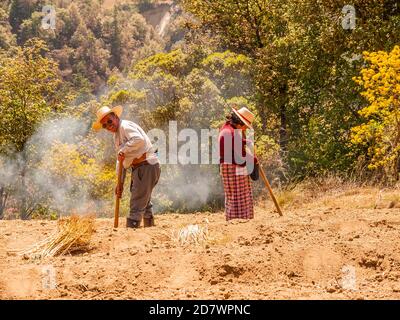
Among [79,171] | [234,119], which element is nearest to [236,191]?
[234,119]

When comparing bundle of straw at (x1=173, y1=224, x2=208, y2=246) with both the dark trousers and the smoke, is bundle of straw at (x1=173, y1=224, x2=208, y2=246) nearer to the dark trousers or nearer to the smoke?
the dark trousers

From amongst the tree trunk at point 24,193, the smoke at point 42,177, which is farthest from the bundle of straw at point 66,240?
the tree trunk at point 24,193

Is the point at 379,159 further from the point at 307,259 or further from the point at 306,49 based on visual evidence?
the point at 307,259

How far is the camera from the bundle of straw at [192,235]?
23.4 ft

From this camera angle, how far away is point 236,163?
28.7ft

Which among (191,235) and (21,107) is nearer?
(191,235)

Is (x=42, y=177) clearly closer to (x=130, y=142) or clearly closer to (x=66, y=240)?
(x=130, y=142)

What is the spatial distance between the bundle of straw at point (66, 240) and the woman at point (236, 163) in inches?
77.3

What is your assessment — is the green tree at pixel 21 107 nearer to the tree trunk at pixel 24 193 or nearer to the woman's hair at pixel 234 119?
the tree trunk at pixel 24 193

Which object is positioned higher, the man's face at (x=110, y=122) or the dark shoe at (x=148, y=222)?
the man's face at (x=110, y=122)

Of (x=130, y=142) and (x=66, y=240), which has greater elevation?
(x=130, y=142)

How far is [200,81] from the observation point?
54.4ft

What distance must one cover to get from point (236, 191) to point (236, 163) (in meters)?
0.36

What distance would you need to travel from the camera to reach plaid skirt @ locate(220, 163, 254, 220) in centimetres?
880
